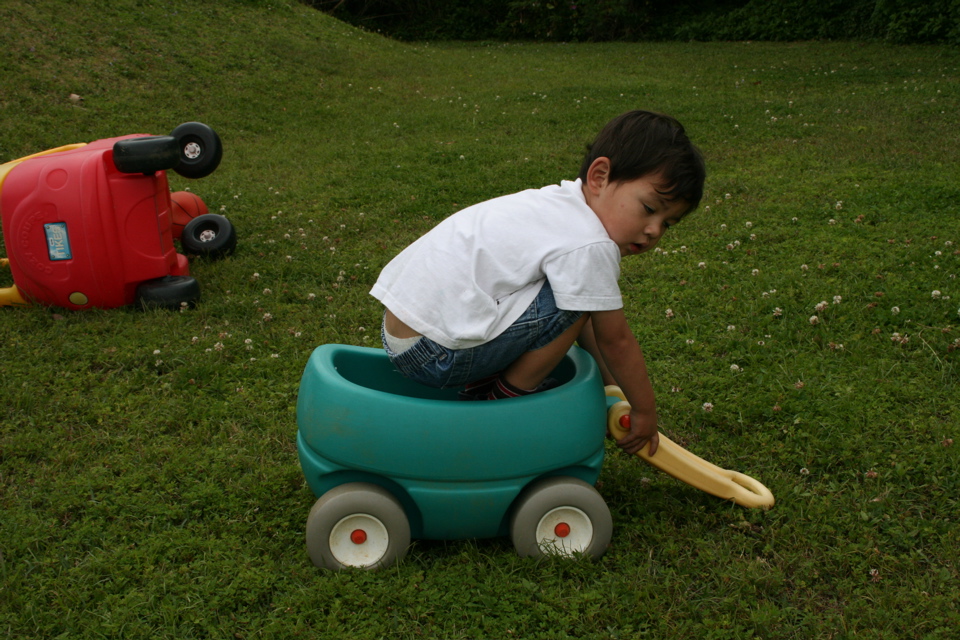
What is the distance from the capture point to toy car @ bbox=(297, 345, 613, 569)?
91.2 inches

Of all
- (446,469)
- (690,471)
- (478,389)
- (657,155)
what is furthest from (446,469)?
(657,155)

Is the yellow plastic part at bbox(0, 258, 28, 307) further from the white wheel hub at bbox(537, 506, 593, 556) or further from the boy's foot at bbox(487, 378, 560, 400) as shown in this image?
the white wheel hub at bbox(537, 506, 593, 556)

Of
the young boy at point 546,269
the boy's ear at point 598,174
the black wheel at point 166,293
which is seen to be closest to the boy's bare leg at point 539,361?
the young boy at point 546,269

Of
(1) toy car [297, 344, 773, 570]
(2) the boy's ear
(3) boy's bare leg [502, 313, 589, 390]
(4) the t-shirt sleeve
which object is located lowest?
(1) toy car [297, 344, 773, 570]

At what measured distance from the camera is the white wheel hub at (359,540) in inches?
94.3

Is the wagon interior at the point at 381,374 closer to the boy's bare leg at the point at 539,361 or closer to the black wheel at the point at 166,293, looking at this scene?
the boy's bare leg at the point at 539,361

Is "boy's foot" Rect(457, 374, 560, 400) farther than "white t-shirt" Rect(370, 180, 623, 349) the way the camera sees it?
Yes

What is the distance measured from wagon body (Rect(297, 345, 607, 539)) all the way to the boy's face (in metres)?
0.45

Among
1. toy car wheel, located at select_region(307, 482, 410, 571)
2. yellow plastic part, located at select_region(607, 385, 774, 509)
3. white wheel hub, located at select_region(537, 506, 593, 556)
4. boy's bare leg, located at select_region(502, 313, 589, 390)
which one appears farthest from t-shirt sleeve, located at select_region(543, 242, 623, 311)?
toy car wheel, located at select_region(307, 482, 410, 571)

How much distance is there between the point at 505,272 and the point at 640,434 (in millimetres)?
687

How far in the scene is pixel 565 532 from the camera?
2.44 m

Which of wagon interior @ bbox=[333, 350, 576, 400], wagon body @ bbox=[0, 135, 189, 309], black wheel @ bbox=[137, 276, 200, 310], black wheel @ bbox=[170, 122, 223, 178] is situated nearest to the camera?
wagon interior @ bbox=[333, 350, 576, 400]

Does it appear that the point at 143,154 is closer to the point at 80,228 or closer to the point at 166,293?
the point at 80,228

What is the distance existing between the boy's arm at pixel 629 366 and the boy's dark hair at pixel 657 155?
15.9 inches
